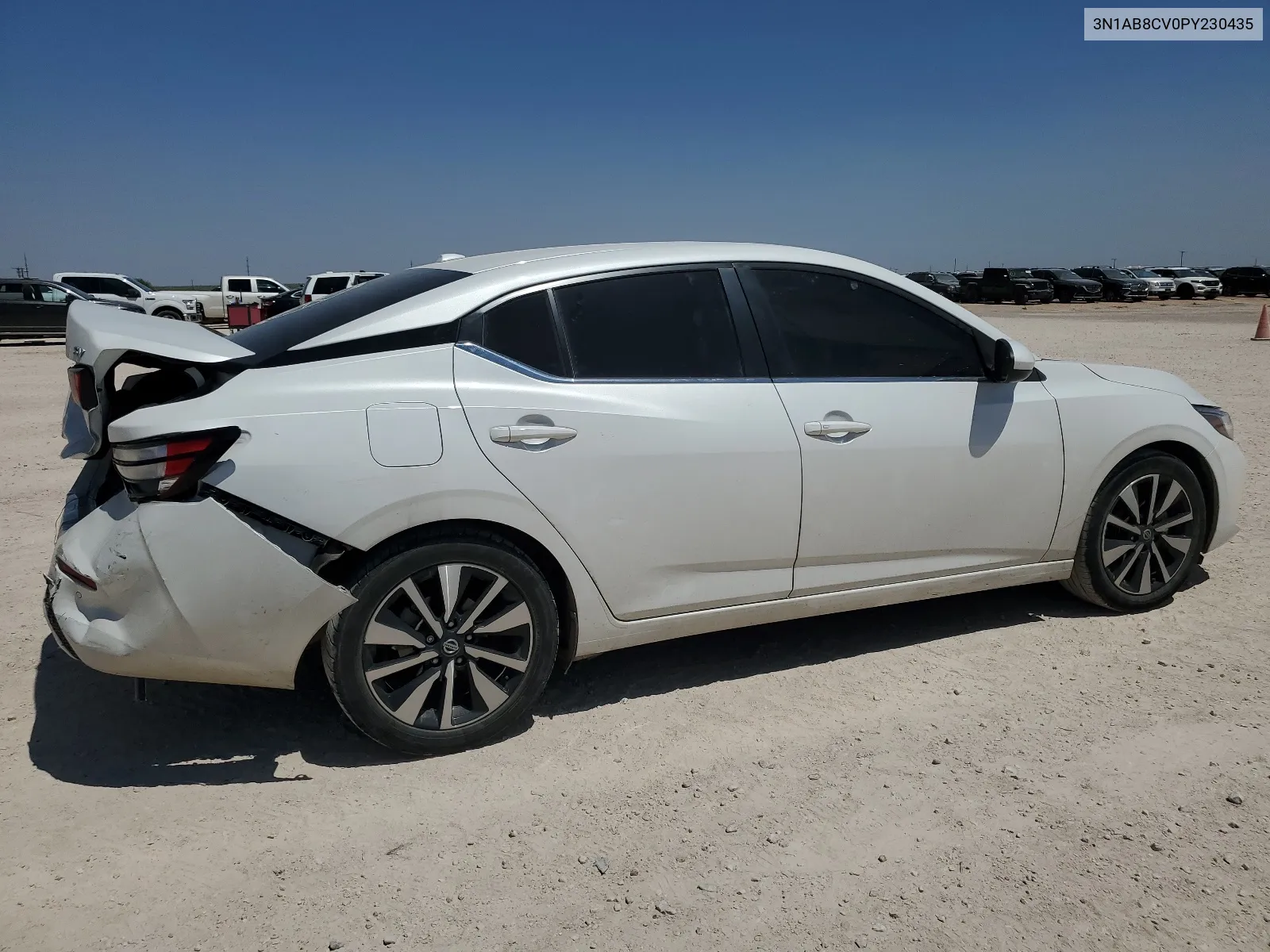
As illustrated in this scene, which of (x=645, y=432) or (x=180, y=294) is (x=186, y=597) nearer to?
(x=645, y=432)

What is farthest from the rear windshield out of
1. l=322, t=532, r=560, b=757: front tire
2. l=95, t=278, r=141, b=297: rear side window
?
l=95, t=278, r=141, b=297: rear side window

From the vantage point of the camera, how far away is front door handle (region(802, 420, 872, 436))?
3713 mm

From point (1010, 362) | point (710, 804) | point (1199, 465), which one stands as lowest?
point (710, 804)

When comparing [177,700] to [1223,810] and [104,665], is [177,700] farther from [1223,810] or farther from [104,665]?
[1223,810]

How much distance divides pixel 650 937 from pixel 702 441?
1667 mm

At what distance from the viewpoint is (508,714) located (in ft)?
11.2

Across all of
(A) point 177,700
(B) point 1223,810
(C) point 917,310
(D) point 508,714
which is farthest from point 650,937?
Result: (C) point 917,310

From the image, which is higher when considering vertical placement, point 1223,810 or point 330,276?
point 330,276

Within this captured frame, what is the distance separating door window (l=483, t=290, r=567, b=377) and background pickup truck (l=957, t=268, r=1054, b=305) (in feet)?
151

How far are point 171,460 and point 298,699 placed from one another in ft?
4.08

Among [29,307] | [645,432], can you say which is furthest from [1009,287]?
[645,432]

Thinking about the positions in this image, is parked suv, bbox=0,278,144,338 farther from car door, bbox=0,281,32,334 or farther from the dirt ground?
the dirt ground

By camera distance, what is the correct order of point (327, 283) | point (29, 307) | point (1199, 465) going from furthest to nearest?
1. point (327, 283)
2. point (29, 307)
3. point (1199, 465)

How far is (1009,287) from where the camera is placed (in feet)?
152
